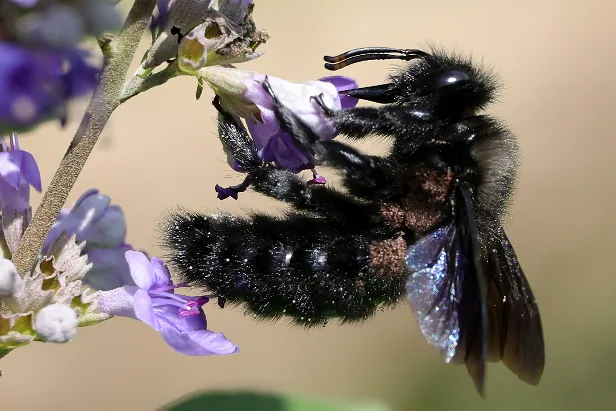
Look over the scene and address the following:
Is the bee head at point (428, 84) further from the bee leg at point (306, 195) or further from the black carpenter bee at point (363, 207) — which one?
the bee leg at point (306, 195)

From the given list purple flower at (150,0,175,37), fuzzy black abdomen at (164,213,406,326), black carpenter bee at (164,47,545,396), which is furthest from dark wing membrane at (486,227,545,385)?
purple flower at (150,0,175,37)

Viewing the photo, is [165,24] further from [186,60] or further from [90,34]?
[90,34]

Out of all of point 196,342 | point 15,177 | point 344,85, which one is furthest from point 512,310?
point 15,177

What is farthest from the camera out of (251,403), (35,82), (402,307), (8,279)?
(402,307)

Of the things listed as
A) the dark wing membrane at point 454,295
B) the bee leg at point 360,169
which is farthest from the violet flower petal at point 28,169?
the dark wing membrane at point 454,295

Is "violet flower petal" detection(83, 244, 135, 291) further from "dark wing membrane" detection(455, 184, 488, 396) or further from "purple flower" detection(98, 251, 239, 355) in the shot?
"dark wing membrane" detection(455, 184, 488, 396)

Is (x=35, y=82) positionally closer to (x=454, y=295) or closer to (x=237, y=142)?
(x=237, y=142)
